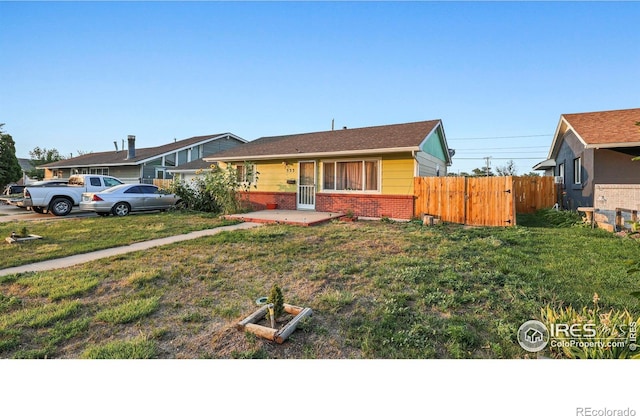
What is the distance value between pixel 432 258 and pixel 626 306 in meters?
2.49

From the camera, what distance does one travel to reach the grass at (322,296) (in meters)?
2.58

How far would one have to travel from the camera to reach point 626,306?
3191mm

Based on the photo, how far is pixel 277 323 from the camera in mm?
2941

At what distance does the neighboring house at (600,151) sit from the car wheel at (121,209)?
17.8 m

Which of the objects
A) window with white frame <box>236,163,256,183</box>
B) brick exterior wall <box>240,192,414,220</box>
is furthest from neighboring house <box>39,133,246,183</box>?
brick exterior wall <box>240,192,414,220</box>

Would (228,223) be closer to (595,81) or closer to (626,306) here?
(626,306)

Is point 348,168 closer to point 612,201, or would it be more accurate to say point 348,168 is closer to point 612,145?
point 612,201

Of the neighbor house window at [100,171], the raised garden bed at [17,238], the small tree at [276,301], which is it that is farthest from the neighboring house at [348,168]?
the neighbor house window at [100,171]

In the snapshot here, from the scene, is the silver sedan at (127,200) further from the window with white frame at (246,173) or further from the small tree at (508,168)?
the small tree at (508,168)

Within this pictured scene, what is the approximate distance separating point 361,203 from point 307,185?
2.62 meters

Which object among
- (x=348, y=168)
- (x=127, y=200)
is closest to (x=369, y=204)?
(x=348, y=168)

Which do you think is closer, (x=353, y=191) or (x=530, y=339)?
(x=530, y=339)
